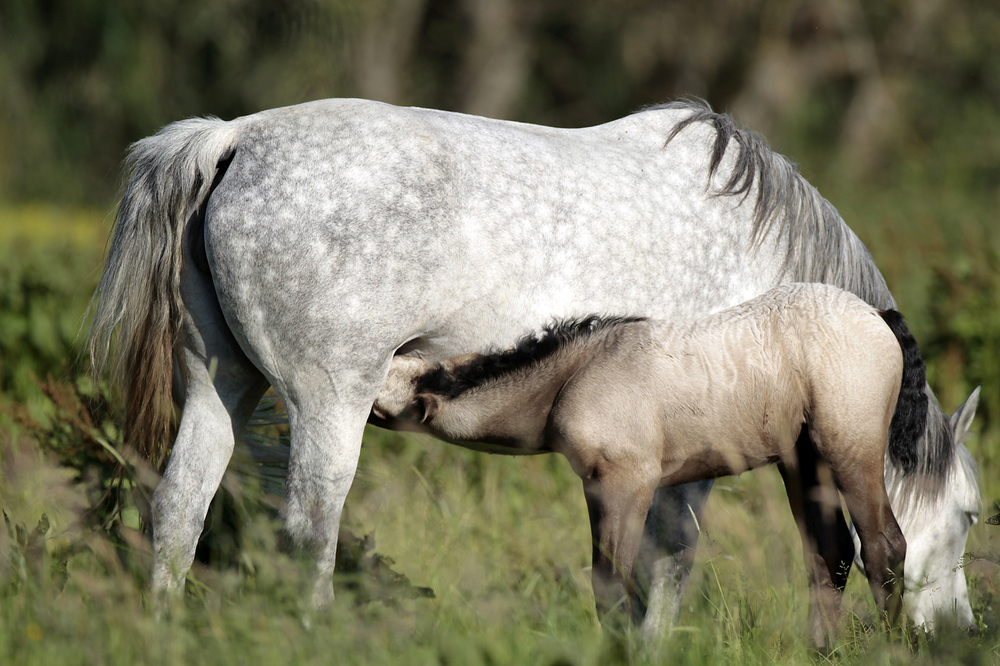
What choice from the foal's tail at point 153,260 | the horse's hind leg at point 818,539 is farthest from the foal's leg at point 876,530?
the foal's tail at point 153,260

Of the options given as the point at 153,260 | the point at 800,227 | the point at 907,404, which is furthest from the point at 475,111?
the point at 907,404

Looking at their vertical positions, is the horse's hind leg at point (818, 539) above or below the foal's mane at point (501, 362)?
below

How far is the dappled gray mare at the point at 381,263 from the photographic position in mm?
2895

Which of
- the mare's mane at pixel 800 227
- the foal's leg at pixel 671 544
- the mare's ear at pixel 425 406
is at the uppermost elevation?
the mare's mane at pixel 800 227

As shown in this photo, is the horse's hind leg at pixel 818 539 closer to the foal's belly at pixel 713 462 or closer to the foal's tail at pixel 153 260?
the foal's belly at pixel 713 462

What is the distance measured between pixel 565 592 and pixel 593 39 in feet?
55.6

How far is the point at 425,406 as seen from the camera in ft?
9.55

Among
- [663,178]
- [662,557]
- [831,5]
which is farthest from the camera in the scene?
[831,5]

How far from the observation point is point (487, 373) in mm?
2949

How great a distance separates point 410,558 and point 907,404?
2105mm

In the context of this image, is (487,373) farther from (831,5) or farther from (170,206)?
(831,5)

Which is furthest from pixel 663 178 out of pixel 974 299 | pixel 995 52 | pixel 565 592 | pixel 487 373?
pixel 995 52

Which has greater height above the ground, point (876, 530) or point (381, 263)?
point (381, 263)

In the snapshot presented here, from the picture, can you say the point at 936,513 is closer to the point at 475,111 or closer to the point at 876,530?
the point at 876,530
